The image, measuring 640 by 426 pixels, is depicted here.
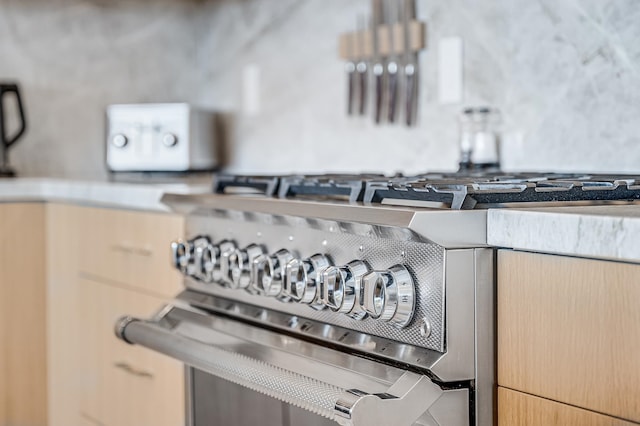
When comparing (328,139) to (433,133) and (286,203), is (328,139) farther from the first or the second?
(286,203)

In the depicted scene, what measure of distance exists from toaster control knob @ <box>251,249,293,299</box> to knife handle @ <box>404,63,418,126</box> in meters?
0.85

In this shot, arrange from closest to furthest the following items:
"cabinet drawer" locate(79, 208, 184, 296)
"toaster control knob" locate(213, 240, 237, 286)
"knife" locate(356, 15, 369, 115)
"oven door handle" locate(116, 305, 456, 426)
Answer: "oven door handle" locate(116, 305, 456, 426)
"toaster control knob" locate(213, 240, 237, 286)
"cabinet drawer" locate(79, 208, 184, 296)
"knife" locate(356, 15, 369, 115)

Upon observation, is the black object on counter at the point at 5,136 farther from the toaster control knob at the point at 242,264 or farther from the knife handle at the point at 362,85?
Answer: the toaster control knob at the point at 242,264

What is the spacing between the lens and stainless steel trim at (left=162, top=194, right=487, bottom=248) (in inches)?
40.4

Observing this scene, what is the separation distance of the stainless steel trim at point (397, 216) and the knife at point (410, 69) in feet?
2.52

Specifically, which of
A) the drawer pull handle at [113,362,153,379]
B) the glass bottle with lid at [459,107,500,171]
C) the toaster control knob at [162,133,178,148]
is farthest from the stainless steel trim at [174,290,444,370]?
the toaster control knob at [162,133,178,148]

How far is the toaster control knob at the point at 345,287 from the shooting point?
1.16 metres

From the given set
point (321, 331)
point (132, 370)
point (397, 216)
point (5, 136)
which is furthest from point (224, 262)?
point (5, 136)

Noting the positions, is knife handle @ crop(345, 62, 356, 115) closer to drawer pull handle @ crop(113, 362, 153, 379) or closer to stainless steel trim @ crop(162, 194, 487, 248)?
drawer pull handle @ crop(113, 362, 153, 379)

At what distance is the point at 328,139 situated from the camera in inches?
96.7

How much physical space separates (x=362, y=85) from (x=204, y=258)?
34.4 inches

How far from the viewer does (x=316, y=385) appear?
1110 millimetres

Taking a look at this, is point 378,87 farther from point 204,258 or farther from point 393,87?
point 204,258

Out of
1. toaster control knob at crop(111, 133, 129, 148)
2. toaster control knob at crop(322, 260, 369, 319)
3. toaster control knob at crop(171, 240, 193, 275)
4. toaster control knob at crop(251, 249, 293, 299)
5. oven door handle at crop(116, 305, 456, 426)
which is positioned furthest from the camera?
toaster control knob at crop(111, 133, 129, 148)
